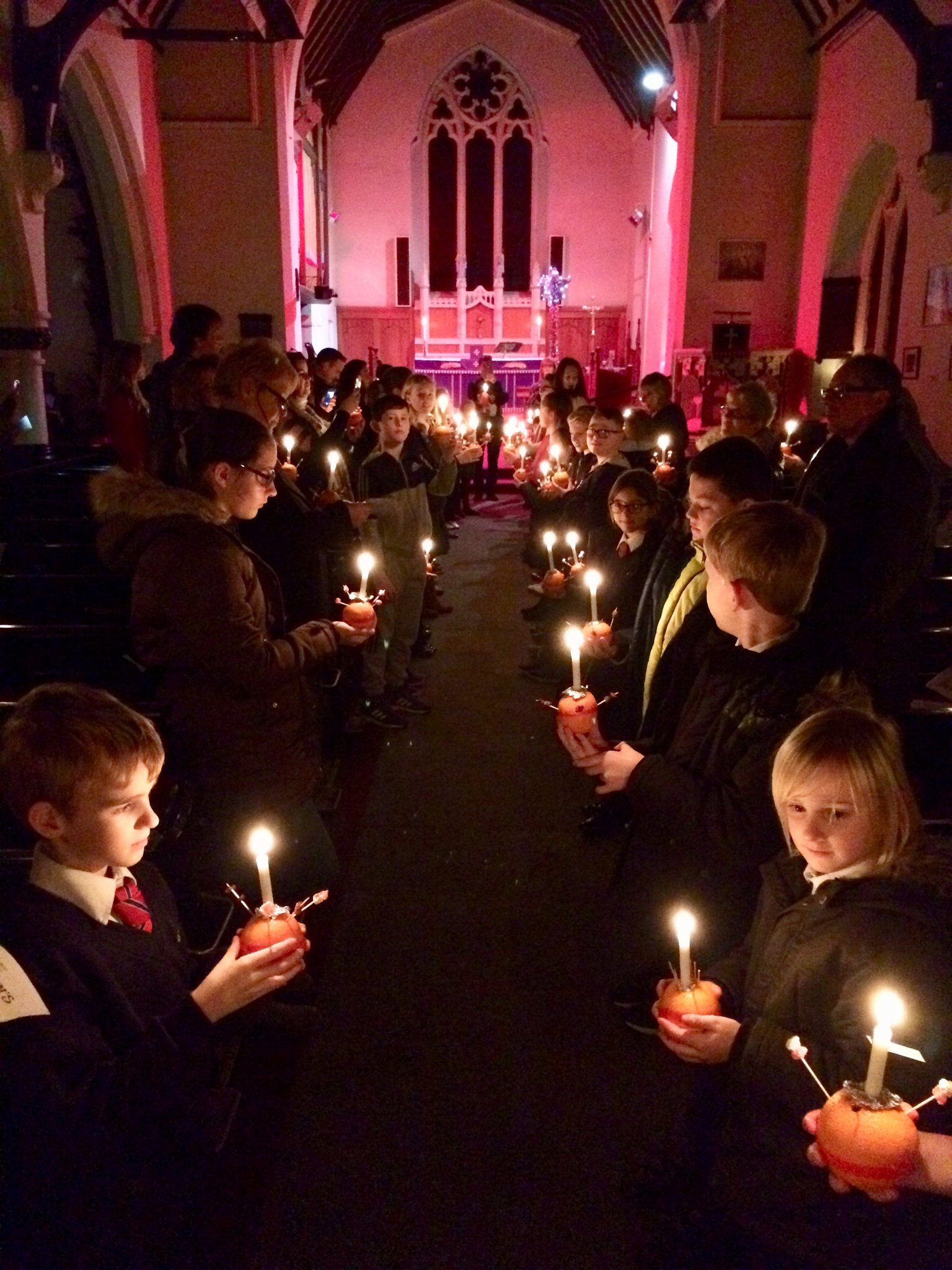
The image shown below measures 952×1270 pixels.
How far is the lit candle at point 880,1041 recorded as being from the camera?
1129 mm

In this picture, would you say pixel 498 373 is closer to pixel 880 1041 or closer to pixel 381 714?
pixel 381 714

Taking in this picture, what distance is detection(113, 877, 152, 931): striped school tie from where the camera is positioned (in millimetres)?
1633

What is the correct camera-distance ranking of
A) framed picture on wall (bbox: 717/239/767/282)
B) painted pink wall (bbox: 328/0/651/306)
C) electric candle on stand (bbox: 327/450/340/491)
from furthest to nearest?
painted pink wall (bbox: 328/0/651/306) → framed picture on wall (bbox: 717/239/767/282) → electric candle on stand (bbox: 327/450/340/491)

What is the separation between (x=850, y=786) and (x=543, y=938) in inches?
73.8

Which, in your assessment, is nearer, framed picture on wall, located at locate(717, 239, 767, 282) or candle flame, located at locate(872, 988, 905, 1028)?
candle flame, located at locate(872, 988, 905, 1028)

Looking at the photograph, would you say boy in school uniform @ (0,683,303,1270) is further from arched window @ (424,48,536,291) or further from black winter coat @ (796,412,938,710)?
arched window @ (424,48,536,291)

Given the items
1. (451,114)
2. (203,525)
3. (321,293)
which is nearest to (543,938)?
(203,525)

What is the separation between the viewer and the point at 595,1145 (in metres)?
2.33

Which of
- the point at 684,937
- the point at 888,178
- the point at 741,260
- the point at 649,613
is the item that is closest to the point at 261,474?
the point at 649,613

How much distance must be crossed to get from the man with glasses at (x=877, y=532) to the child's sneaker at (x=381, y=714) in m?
2.50

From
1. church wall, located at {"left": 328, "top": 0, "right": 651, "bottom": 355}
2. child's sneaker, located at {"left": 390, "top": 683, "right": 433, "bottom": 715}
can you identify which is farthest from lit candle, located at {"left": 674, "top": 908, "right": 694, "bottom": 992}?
church wall, located at {"left": 328, "top": 0, "right": 651, "bottom": 355}

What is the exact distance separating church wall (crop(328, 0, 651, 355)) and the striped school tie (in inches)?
710

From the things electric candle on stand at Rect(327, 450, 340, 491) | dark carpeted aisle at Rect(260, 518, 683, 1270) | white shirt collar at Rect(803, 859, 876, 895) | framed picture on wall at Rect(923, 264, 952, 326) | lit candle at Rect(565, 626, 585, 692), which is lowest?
→ dark carpeted aisle at Rect(260, 518, 683, 1270)

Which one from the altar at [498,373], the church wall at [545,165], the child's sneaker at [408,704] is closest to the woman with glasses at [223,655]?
the child's sneaker at [408,704]
